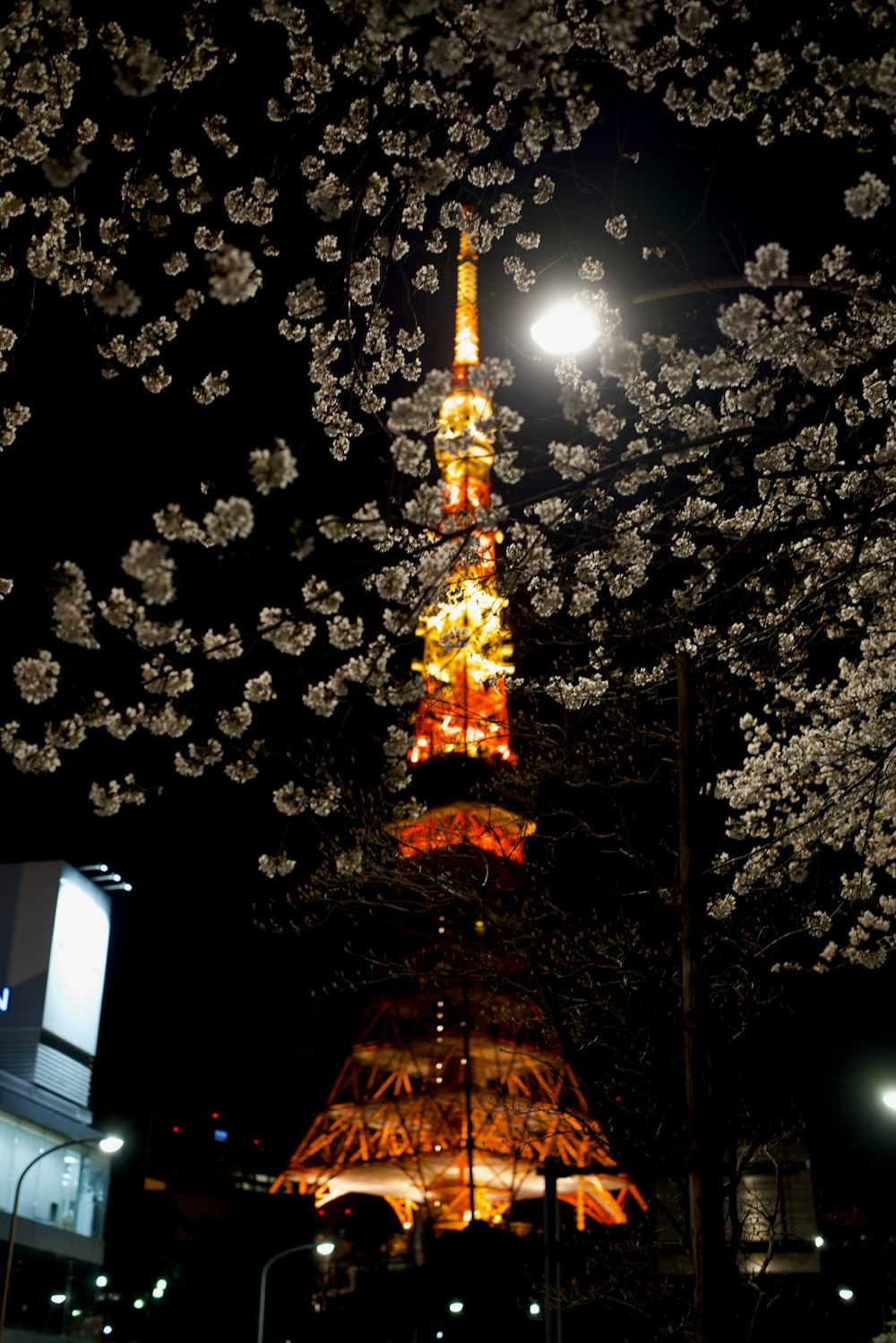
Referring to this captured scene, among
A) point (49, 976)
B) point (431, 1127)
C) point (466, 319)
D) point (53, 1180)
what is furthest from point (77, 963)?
point (466, 319)

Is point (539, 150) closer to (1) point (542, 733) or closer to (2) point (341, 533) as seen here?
(2) point (341, 533)

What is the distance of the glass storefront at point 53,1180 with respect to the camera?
31.3 meters

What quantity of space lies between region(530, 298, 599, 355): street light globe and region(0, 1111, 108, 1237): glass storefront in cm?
3010

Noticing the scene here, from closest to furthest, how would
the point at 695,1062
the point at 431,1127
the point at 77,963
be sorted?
1. the point at 695,1062
2. the point at 77,963
3. the point at 431,1127

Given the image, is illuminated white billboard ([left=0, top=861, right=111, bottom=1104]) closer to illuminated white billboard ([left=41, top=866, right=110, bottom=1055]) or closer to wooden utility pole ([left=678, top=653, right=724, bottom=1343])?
illuminated white billboard ([left=41, top=866, right=110, bottom=1055])

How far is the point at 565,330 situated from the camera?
7512mm

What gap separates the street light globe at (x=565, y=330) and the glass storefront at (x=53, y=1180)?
98.8 ft

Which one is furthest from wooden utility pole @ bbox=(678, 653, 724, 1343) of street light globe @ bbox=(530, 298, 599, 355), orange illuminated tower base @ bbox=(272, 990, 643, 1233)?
orange illuminated tower base @ bbox=(272, 990, 643, 1233)

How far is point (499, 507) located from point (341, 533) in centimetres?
87

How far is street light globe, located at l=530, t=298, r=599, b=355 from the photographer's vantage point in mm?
7477

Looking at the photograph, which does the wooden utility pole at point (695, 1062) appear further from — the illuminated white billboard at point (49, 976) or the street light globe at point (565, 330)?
the illuminated white billboard at point (49, 976)

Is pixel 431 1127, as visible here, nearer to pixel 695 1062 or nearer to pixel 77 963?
pixel 77 963

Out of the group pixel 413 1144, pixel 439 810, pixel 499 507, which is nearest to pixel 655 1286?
pixel 499 507

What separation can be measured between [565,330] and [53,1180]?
34.1 meters
